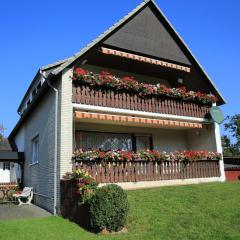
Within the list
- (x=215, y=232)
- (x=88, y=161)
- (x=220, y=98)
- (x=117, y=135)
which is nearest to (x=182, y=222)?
(x=215, y=232)

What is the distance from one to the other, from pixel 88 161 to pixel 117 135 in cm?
611

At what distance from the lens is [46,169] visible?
16281 millimetres

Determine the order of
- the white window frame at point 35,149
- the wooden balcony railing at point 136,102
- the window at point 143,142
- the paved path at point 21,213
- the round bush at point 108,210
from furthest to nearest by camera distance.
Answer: the window at point 143,142
the white window frame at point 35,149
the wooden balcony railing at point 136,102
the paved path at point 21,213
the round bush at point 108,210

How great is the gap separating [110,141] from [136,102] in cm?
389

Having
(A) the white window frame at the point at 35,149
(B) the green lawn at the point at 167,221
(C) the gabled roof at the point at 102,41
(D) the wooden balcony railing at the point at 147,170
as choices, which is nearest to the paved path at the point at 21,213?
(B) the green lawn at the point at 167,221

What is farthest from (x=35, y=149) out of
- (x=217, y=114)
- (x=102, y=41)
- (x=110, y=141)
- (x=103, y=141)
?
(x=217, y=114)

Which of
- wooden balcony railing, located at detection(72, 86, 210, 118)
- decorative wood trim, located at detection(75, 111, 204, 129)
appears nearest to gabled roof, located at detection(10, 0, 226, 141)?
wooden balcony railing, located at detection(72, 86, 210, 118)

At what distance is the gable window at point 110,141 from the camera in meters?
19.3

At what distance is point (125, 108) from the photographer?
56.2ft

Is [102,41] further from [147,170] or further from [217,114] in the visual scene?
[217,114]

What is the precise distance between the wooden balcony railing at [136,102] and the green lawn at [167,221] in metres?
4.89

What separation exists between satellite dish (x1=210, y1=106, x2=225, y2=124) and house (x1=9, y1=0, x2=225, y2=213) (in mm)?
417

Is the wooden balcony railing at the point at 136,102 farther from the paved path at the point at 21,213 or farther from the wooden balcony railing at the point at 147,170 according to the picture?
the paved path at the point at 21,213

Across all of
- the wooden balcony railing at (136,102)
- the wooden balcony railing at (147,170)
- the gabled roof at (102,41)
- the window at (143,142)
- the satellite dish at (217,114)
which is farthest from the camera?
the window at (143,142)
